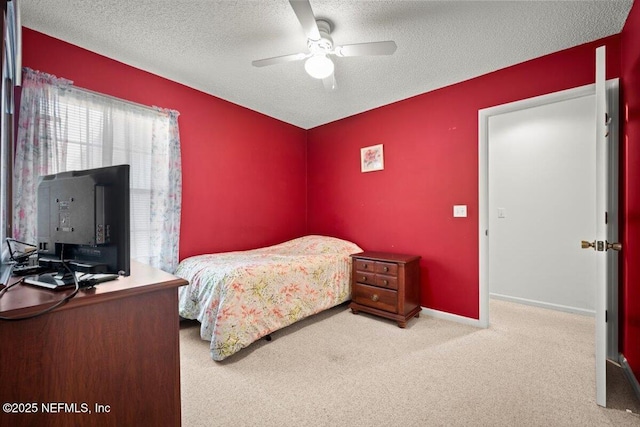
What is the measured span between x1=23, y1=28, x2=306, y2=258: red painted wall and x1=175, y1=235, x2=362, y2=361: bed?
0.41 metres

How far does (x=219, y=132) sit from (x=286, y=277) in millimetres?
1844

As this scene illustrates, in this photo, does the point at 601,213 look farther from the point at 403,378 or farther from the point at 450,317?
the point at 450,317

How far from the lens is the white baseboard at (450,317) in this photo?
2646 millimetres

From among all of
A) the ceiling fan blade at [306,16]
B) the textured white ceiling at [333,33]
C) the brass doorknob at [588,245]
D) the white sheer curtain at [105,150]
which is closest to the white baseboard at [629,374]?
the brass doorknob at [588,245]

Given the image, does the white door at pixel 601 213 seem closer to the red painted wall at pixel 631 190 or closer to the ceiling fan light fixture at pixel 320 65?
the red painted wall at pixel 631 190

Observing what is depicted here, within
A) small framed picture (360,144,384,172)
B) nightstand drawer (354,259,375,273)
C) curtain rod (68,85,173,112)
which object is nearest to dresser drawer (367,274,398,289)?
nightstand drawer (354,259,375,273)

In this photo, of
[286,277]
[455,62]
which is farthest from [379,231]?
[455,62]

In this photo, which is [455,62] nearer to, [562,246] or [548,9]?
[548,9]

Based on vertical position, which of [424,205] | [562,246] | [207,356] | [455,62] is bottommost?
[207,356]

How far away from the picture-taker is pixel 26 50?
192cm

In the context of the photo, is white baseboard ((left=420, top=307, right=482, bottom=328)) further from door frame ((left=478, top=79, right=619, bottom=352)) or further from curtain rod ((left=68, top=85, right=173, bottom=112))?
curtain rod ((left=68, top=85, right=173, bottom=112))

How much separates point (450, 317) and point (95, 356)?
114 inches

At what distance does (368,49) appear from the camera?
185 centimetres

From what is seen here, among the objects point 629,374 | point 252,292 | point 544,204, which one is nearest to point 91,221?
point 252,292
